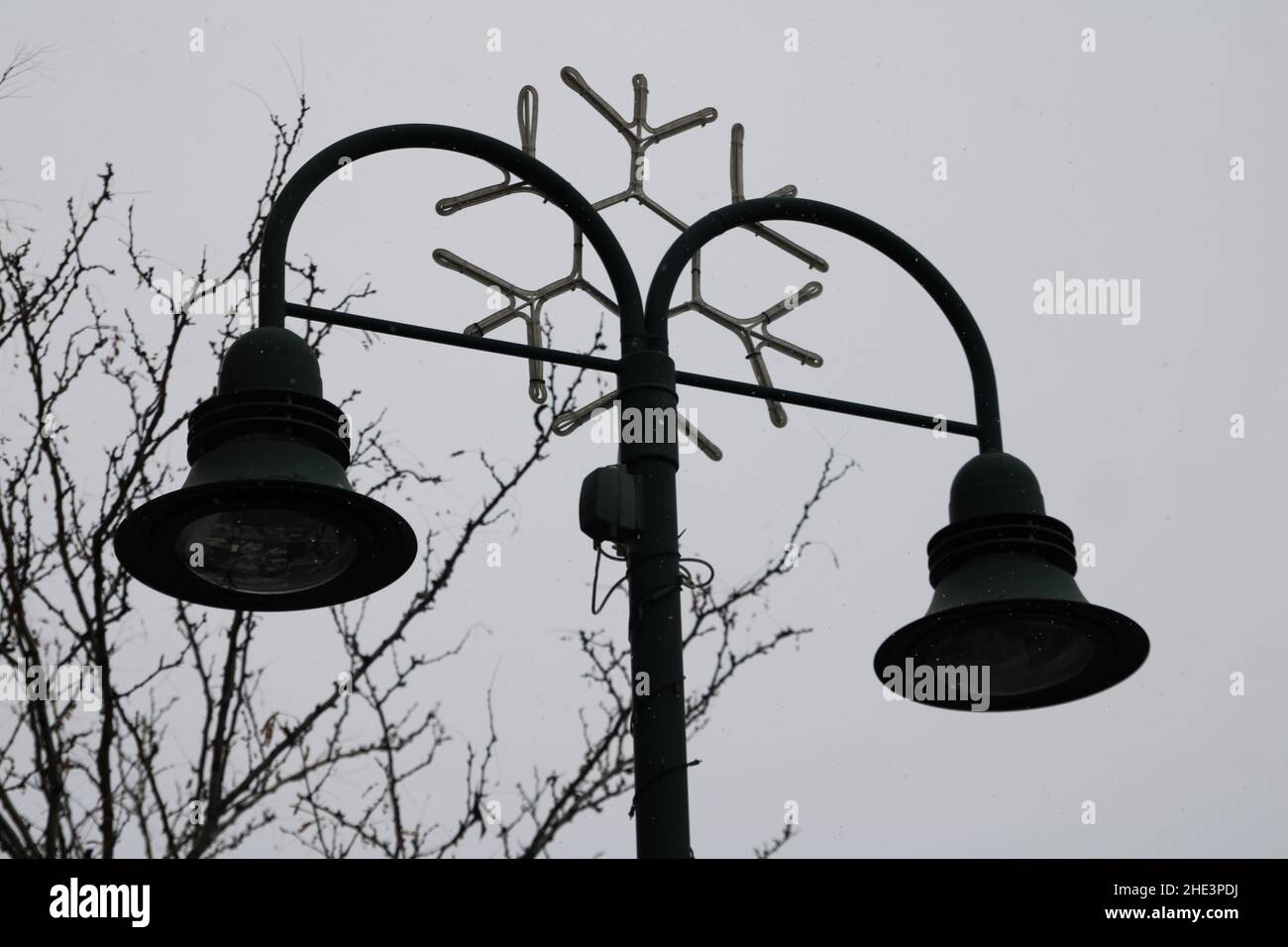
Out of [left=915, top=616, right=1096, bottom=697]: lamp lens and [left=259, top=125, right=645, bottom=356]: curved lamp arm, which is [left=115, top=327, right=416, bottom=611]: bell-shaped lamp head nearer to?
[left=259, top=125, right=645, bottom=356]: curved lamp arm

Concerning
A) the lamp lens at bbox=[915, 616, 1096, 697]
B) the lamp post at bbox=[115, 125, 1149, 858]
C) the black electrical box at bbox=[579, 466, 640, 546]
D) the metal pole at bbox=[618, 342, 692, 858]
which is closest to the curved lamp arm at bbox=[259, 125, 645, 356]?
the lamp post at bbox=[115, 125, 1149, 858]

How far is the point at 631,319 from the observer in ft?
15.5

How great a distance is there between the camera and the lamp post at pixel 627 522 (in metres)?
4.21

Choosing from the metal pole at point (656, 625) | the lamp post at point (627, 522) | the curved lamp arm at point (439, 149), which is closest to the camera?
the metal pole at point (656, 625)

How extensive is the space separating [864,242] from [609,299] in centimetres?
93

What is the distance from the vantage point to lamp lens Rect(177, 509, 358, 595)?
442cm

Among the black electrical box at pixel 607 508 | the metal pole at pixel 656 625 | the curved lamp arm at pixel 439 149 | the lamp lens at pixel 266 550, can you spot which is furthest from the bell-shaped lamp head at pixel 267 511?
the metal pole at pixel 656 625

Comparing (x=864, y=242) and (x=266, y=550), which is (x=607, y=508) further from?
(x=864, y=242)

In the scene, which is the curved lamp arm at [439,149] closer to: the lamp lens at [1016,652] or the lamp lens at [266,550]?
the lamp lens at [266,550]

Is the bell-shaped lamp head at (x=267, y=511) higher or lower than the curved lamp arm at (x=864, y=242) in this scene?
lower

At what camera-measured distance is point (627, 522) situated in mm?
4305
